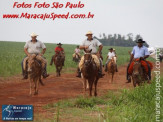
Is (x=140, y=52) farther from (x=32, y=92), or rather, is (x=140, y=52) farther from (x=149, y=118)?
(x=149, y=118)

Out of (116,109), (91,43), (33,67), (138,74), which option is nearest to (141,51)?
(138,74)

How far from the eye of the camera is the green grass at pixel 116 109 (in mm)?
7457

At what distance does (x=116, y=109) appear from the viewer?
8.27m

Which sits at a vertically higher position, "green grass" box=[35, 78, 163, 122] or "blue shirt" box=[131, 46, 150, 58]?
"blue shirt" box=[131, 46, 150, 58]

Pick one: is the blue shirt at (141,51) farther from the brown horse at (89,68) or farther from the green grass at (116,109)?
the green grass at (116,109)

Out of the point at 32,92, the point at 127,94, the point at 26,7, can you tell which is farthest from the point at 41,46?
the point at 127,94

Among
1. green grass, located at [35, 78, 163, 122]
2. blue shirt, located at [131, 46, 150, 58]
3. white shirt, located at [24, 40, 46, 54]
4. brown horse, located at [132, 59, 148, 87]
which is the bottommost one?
green grass, located at [35, 78, 163, 122]

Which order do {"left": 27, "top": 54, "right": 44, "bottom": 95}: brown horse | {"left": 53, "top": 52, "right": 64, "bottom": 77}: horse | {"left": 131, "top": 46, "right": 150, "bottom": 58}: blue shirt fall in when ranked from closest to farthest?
{"left": 27, "top": 54, "right": 44, "bottom": 95}: brown horse < {"left": 131, "top": 46, "right": 150, "bottom": 58}: blue shirt < {"left": 53, "top": 52, "right": 64, "bottom": 77}: horse

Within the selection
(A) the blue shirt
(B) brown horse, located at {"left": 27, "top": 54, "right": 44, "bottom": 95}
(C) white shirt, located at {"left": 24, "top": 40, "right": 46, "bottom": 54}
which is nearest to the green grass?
(A) the blue shirt

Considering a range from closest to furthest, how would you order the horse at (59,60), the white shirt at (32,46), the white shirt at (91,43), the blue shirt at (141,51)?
the white shirt at (91,43), the blue shirt at (141,51), the white shirt at (32,46), the horse at (59,60)

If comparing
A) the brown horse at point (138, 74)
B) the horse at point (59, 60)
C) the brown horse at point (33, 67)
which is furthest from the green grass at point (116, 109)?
the horse at point (59, 60)

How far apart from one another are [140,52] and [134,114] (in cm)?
585

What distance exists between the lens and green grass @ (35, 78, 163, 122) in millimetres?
7457

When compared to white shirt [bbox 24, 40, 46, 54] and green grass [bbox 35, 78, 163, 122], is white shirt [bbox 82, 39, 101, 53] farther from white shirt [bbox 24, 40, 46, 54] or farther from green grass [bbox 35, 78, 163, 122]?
green grass [bbox 35, 78, 163, 122]
